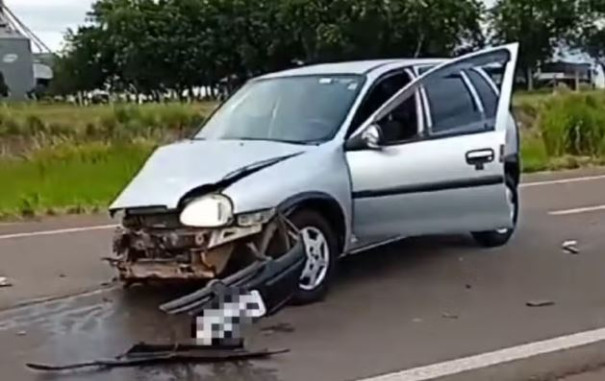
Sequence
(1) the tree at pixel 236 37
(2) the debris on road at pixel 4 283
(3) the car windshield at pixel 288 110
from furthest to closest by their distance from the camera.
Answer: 1. (1) the tree at pixel 236 37
2. (2) the debris on road at pixel 4 283
3. (3) the car windshield at pixel 288 110

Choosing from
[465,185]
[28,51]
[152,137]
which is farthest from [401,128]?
[28,51]

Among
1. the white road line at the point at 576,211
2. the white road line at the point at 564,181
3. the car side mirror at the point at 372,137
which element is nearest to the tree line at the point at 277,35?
the white road line at the point at 564,181

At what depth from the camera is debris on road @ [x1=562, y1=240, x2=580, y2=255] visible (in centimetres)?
1097

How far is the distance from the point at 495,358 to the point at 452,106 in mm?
3439

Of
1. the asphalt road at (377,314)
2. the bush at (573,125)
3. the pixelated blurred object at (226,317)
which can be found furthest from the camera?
the bush at (573,125)

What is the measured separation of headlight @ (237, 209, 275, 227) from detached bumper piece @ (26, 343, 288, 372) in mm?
1103

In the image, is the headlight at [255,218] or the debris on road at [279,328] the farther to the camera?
the headlight at [255,218]

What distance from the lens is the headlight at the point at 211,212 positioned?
26.9 ft

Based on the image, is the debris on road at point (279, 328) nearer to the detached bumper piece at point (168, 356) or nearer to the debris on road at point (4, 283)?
the detached bumper piece at point (168, 356)

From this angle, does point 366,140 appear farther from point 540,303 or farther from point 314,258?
point 540,303

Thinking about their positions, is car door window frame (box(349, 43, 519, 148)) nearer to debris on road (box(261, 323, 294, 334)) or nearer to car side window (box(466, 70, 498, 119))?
car side window (box(466, 70, 498, 119))

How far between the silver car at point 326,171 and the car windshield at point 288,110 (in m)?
0.01

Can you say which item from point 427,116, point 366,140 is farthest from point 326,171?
point 427,116

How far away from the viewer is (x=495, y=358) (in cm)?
702
